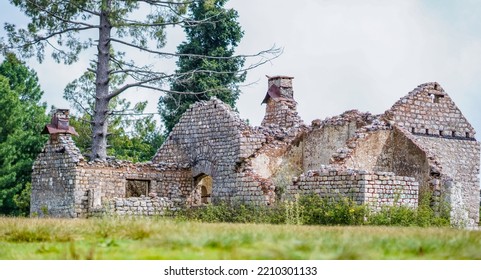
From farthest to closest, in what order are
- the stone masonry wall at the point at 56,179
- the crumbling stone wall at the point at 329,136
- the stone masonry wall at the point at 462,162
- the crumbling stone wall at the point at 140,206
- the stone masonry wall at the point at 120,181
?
the stone masonry wall at the point at 462,162 → the stone masonry wall at the point at 56,179 → the stone masonry wall at the point at 120,181 → the crumbling stone wall at the point at 329,136 → the crumbling stone wall at the point at 140,206

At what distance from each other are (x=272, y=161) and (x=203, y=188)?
577 centimetres

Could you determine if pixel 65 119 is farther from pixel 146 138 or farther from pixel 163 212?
pixel 146 138

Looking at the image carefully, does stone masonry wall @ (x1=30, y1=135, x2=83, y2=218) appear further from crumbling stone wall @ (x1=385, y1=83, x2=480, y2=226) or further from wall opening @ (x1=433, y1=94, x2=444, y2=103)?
wall opening @ (x1=433, y1=94, x2=444, y2=103)

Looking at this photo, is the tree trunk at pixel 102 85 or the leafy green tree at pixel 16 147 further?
the leafy green tree at pixel 16 147

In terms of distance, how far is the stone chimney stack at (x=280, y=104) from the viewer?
114 ft

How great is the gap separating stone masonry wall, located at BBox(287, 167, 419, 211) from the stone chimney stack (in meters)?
7.58

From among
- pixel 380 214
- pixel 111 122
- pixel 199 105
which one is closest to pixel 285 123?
pixel 199 105

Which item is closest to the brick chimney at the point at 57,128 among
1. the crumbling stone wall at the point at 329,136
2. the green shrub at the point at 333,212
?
the crumbling stone wall at the point at 329,136

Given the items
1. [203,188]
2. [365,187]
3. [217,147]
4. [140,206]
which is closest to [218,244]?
[365,187]

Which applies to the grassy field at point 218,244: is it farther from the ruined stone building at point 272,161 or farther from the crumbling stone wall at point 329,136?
the crumbling stone wall at point 329,136

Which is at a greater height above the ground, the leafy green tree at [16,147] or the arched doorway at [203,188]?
the leafy green tree at [16,147]

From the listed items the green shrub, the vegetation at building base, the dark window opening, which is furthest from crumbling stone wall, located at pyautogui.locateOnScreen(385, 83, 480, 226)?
the dark window opening

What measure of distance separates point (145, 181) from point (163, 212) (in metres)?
3.37

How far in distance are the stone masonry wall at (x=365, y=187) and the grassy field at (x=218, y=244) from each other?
9.19 metres
